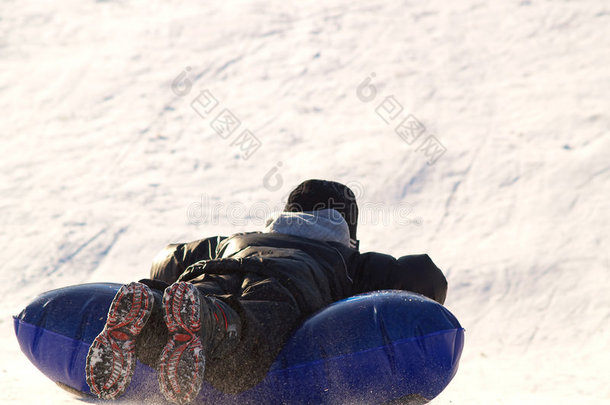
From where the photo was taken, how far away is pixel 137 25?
7.45m

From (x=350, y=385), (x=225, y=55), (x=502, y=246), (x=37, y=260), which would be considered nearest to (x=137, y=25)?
(x=225, y=55)

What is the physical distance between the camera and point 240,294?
2.13 metres

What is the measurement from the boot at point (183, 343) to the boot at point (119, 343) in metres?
0.07

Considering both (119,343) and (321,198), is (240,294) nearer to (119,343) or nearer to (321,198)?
(119,343)

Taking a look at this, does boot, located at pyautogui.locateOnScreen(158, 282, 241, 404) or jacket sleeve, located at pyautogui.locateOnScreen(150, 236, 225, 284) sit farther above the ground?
boot, located at pyautogui.locateOnScreen(158, 282, 241, 404)

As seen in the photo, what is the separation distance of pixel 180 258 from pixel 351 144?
10.6 ft

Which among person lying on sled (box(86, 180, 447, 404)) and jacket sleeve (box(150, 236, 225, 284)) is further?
jacket sleeve (box(150, 236, 225, 284))

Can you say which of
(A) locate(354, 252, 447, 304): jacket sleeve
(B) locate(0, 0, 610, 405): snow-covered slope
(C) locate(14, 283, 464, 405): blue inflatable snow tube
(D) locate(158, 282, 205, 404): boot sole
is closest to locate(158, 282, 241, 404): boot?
(D) locate(158, 282, 205, 404): boot sole

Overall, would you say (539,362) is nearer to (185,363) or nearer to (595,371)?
(595,371)

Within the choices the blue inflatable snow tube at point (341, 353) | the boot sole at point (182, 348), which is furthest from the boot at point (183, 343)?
the blue inflatable snow tube at point (341, 353)

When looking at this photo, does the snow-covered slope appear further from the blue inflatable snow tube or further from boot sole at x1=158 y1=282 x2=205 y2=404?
boot sole at x1=158 y1=282 x2=205 y2=404

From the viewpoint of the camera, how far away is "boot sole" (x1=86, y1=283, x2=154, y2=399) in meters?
1.68

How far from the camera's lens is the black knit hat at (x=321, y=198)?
2729mm

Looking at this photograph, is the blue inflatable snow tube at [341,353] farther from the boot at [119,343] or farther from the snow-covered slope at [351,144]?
the snow-covered slope at [351,144]
